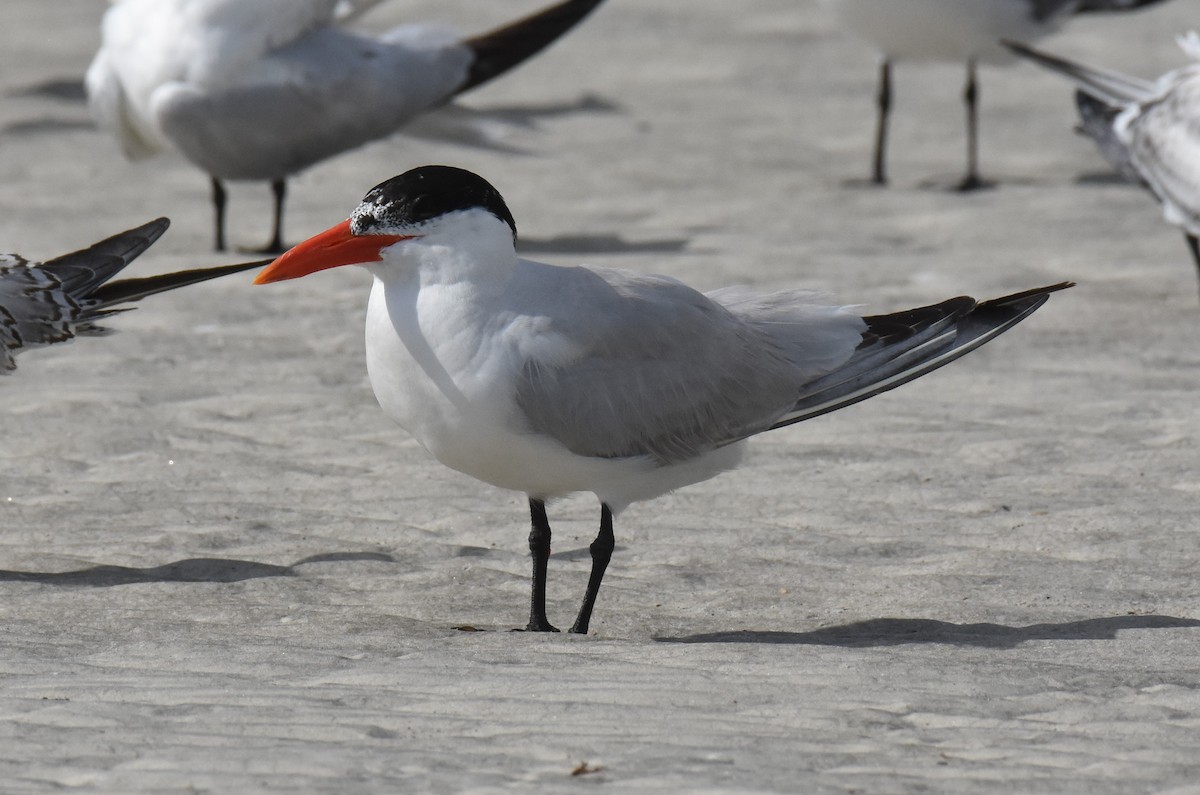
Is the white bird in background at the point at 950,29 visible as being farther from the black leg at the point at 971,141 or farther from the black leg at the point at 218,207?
the black leg at the point at 218,207

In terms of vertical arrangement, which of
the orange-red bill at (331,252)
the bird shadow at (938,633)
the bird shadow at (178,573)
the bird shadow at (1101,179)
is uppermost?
the bird shadow at (1101,179)

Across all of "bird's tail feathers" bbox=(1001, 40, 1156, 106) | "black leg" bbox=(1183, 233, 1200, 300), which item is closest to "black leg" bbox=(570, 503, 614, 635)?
"black leg" bbox=(1183, 233, 1200, 300)

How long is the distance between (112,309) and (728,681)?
7.44 ft

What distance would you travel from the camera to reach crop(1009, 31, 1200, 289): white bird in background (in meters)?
6.93

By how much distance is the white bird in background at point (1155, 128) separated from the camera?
6.93m

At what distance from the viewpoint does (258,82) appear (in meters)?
7.53

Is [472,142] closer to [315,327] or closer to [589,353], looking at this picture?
[315,327]

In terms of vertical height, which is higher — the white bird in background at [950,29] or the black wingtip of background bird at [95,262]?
the white bird in background at [950,29]

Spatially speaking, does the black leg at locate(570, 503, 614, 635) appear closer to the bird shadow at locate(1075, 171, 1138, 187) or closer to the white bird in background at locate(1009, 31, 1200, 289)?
the white bird in background at locate(1009, 31, 1200, 289)

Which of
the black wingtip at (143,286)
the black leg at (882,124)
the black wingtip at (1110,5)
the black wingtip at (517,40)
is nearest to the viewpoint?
the black wingtip at (143,286)

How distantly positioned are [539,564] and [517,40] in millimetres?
4700

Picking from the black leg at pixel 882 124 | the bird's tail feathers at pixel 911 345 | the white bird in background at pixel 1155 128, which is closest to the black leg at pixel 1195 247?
the white bird in background at pixel 1155 128

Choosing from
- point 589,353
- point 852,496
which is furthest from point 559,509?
point 589,353

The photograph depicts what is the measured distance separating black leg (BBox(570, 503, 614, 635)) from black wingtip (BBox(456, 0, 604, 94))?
4.41m
